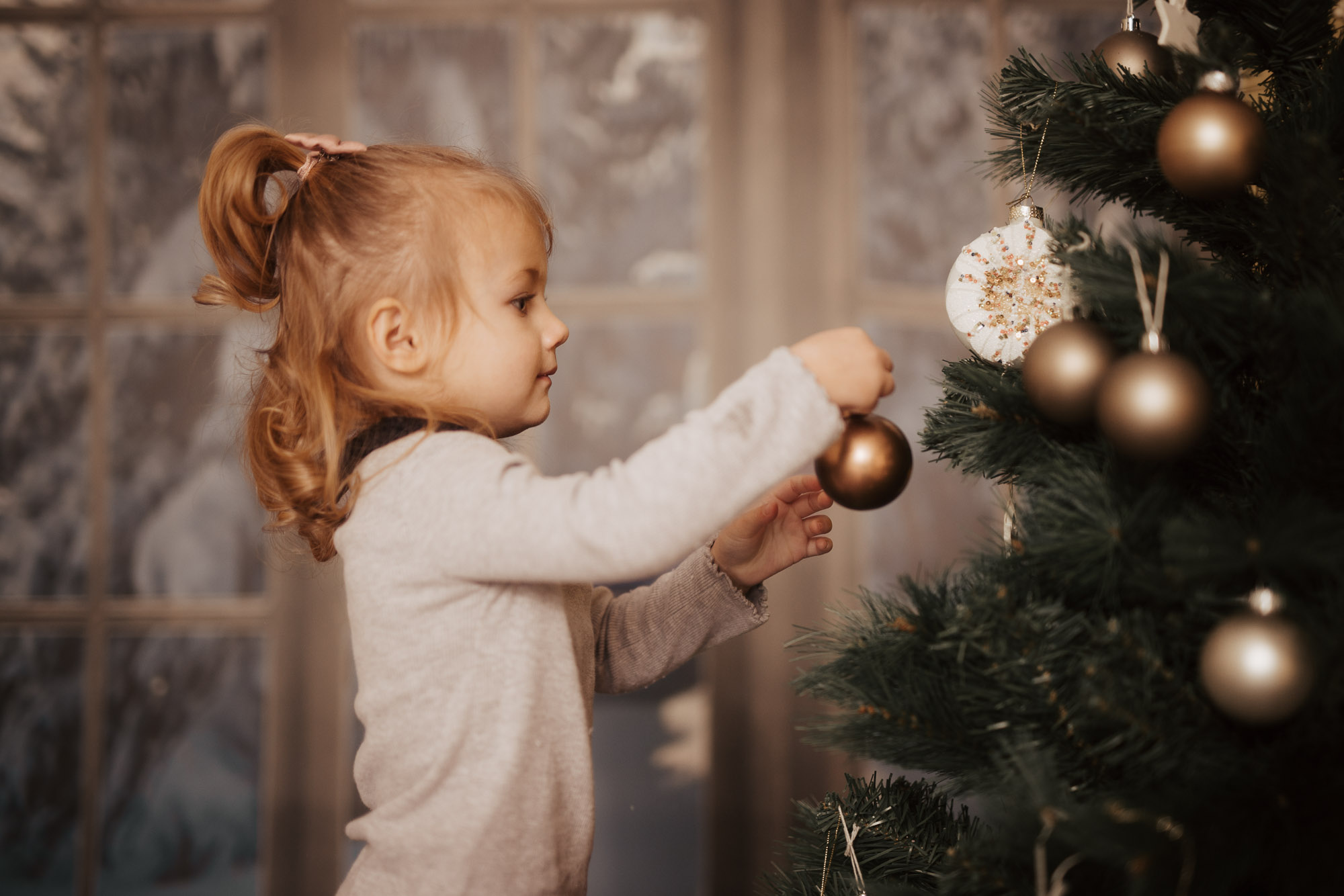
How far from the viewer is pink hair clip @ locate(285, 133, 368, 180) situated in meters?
0.79

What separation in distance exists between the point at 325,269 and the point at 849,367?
0.45 meters

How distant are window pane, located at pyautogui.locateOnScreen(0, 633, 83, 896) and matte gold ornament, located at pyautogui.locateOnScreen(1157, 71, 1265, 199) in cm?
161

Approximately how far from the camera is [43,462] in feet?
4.77

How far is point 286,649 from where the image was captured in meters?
1.42

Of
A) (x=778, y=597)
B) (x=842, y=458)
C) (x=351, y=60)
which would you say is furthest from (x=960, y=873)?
(x=351, y=60)

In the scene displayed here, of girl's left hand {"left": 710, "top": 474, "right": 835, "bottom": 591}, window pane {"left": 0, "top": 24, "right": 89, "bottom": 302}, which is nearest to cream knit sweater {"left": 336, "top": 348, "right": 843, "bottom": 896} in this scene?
girl's left hand {"left": 710, "top": 474, "right": 835, "bottom": 591}

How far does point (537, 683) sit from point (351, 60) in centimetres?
120

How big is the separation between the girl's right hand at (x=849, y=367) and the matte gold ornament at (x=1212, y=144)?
0.19m

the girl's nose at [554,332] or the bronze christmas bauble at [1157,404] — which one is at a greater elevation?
the girl's nose at [554,332]

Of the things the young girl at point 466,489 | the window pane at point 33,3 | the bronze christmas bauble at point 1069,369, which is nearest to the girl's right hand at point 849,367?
the young girl at point 466,489

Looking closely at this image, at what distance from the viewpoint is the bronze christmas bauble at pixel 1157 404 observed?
431 millimetres

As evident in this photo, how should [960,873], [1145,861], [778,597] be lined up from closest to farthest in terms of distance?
1. [1145,861]
2. [960,873]
3. [778,597]

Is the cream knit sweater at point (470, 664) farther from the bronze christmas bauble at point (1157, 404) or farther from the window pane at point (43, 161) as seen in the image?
the window pane at point (43, 161)

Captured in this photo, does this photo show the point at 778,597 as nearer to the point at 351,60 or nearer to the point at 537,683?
the point at 537,683
